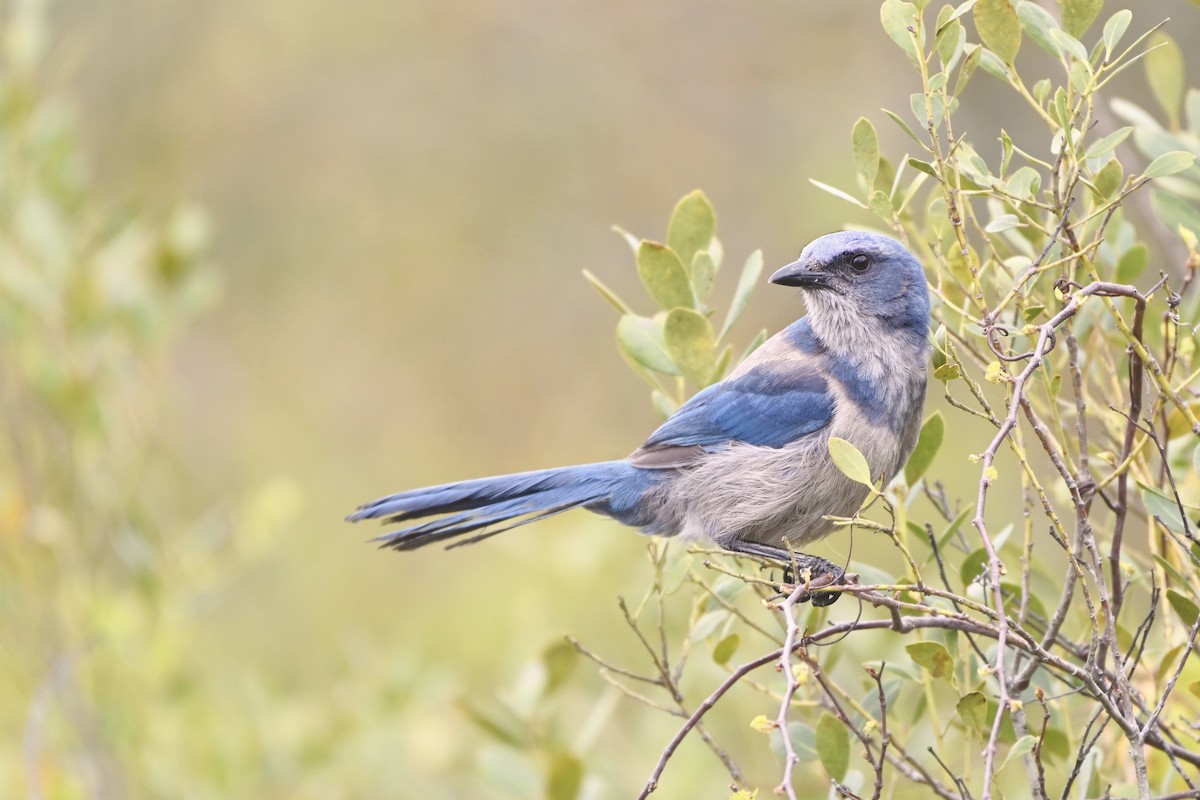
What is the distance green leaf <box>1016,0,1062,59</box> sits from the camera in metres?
1.97

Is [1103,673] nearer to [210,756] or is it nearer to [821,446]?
[821,446]

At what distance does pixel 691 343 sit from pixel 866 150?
1.63 ft

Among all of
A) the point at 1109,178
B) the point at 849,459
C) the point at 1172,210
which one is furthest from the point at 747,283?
the point at 1172,210

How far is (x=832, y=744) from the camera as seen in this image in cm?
205

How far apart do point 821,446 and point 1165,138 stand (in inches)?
38.8

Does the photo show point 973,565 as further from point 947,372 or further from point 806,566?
point 806,566

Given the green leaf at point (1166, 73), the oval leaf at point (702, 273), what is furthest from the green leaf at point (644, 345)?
the green leaf at point (1166, 73)

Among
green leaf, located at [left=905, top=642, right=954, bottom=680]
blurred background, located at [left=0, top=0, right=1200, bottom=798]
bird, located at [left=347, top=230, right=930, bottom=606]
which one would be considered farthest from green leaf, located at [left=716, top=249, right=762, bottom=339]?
blurred background, located at [left=0, top=0, right=1200, bottom=798]

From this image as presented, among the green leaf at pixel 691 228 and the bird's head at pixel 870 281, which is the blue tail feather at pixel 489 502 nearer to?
the bird's head at pixel 870 281

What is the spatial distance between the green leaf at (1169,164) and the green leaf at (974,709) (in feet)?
2.49

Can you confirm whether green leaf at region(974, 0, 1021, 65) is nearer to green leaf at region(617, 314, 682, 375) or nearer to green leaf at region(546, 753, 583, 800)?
green leaf at region(617, 314, 682, 375)

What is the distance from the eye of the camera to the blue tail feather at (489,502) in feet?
9.29

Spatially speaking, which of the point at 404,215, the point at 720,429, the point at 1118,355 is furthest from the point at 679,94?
the point at 1118,355

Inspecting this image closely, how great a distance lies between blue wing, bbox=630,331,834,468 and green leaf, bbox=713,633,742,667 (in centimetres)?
79
